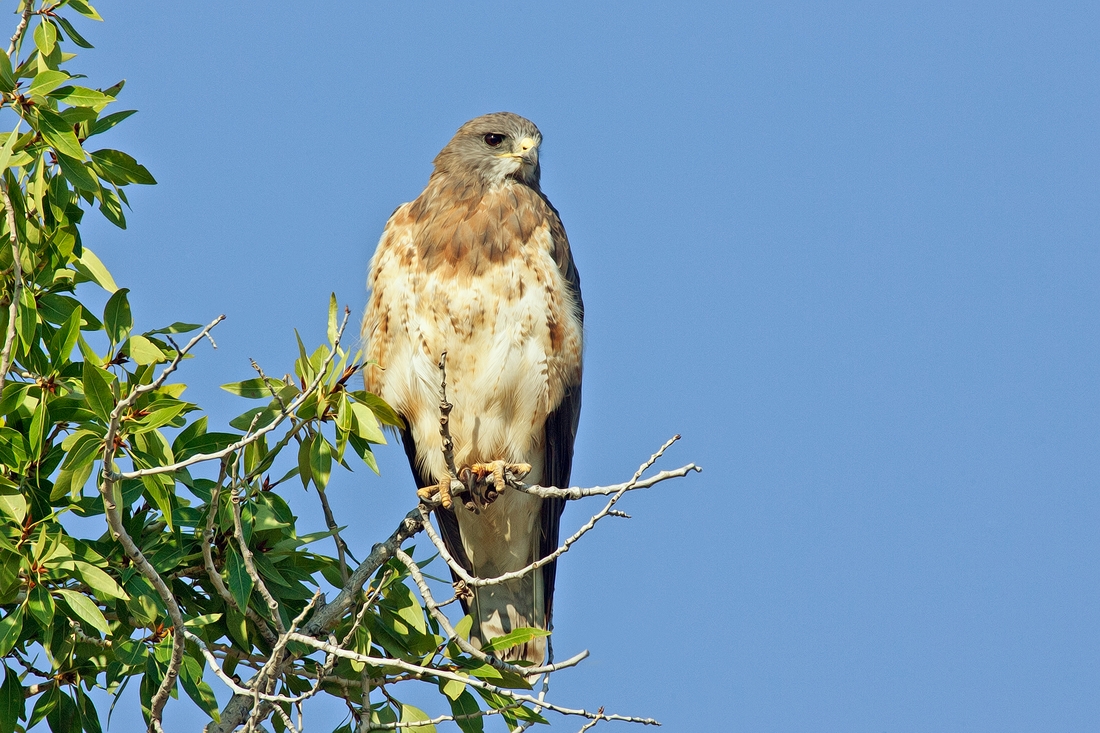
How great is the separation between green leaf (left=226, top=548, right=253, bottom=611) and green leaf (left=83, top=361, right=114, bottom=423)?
63 centimetres

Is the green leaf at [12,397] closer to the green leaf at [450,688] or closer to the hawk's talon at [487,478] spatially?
the green leaf at [450,688]

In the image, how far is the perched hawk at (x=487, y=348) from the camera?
4668 millimetres

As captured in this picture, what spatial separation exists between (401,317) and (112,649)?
1795 mm

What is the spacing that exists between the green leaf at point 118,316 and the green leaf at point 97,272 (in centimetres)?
25

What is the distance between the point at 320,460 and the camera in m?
3.77

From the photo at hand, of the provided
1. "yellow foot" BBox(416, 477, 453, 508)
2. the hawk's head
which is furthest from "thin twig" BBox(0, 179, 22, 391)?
the hawk's head

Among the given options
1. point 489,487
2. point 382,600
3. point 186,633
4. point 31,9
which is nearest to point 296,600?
point 382,600

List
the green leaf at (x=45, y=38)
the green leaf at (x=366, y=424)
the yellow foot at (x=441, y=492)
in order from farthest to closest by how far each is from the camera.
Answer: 1. the yellow foot at (x=441, y=492)
2. the green leaf at (x=366, y=424)
3. the green leaf at (x=45, y=38)

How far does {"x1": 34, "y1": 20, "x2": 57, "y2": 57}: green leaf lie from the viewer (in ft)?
11.7

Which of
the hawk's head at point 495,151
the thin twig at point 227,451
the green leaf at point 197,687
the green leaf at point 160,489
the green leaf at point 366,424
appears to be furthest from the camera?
the hawk's head at point 495,151

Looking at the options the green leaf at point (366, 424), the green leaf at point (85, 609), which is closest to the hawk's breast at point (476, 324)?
the green leaf at point (366, 424)

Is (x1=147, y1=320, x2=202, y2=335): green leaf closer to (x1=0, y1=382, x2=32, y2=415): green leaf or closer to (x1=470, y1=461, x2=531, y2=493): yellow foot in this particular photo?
(x1=0, y1=382, x2=32, y2=415): green leaf

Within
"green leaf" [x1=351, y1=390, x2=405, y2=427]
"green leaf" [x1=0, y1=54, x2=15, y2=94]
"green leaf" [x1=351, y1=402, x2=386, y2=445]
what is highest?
"green leaf" [x1=0, y1=54, x2=15, y2=94]

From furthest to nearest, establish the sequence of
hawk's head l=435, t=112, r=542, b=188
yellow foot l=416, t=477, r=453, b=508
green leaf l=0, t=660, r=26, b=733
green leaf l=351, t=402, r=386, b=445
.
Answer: hawk's head l=435, t=112, r=542, b=188 < yellow foot l=416, t=477, r=453, b=508 < green leaf l=351, t=402, r=386, b=445 < green leaf l=0, t=660, r=26, b=733
